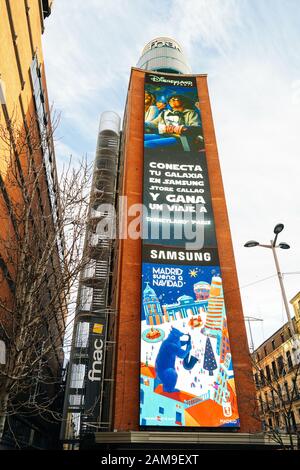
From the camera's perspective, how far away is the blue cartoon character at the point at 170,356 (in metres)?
19.1

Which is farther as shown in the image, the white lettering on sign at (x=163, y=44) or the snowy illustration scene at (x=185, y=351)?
the white lettering on sign at (x=163, y=44)

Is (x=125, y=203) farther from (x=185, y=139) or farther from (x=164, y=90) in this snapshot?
(x=164, y=90)

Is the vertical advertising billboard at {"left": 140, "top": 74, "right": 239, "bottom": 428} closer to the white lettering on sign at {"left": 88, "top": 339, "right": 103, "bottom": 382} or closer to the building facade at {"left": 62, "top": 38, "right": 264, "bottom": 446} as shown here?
the building facade at {"left": 62, "top": 38, "right": 264, "bottom": 446}

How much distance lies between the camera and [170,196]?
26.8 meters

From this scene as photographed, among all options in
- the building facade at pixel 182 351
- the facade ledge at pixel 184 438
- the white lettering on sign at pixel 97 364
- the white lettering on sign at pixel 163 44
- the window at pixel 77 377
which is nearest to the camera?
the facade ledge at pixel 184 438

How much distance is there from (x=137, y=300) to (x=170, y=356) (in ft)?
14.7

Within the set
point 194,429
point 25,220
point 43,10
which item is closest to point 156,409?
point 194,429

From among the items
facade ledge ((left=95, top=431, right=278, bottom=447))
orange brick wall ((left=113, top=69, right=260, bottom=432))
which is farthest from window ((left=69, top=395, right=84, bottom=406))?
facade ledge ((left=95, top=431, right=278, bottom=447))

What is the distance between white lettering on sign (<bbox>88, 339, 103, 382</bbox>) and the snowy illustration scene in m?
5.53

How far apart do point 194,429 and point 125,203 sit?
16.1 metres

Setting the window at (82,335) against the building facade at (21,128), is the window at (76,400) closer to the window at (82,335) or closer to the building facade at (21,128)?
the building facade at (21,128)

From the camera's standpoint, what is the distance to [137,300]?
22734 millimetres

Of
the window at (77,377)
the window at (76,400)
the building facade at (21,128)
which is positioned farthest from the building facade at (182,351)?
the building facade at (21,128)

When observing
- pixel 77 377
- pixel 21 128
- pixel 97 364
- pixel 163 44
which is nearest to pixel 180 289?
pixel 97 364
